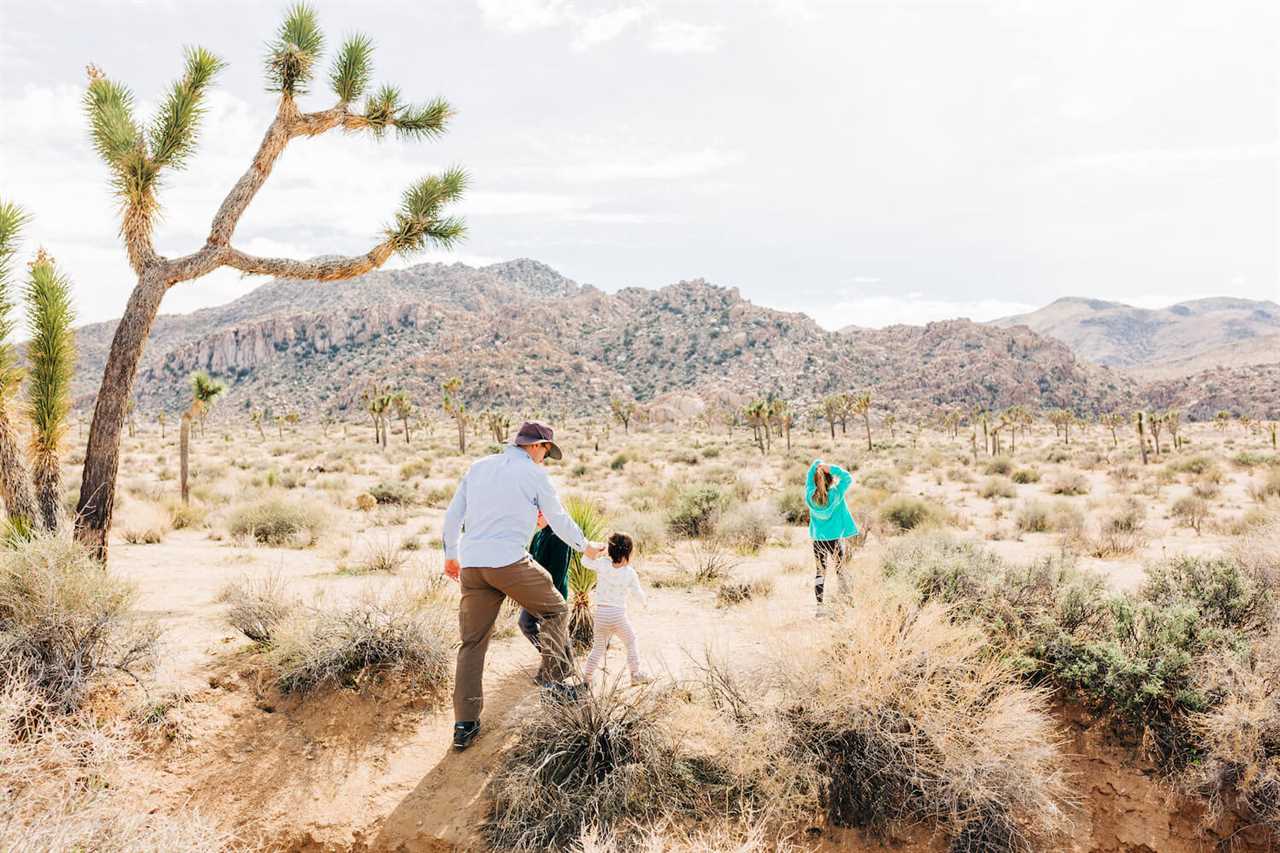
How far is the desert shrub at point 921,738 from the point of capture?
4359mm

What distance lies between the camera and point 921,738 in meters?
4.56

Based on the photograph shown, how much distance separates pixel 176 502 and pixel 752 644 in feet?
46.7

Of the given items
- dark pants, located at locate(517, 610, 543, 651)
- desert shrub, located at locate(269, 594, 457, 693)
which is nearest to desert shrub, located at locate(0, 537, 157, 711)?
desert shrub, located at locate(269, 594, 457, 693)

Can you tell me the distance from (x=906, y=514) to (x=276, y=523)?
41.4 feet

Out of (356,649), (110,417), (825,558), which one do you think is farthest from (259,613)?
(825,558)

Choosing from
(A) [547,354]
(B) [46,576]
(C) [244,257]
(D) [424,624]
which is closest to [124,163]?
(C) [244,257]

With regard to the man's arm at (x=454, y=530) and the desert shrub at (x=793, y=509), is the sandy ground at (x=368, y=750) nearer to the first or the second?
the man's arm at (x=454, y=530)

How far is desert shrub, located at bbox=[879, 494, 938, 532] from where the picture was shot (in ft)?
45.8

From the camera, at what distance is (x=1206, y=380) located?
84312 mm

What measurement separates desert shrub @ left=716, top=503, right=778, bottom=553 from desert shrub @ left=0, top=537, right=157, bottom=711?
870 cm

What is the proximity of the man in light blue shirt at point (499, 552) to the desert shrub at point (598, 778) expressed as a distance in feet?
1.25

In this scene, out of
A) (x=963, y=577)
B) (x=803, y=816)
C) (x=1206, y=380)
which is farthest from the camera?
(x=1206, y=380)

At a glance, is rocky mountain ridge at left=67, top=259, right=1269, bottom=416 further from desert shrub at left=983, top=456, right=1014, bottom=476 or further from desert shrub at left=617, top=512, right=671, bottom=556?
desert shrub at left=617, top=512, right=671, bottom=556

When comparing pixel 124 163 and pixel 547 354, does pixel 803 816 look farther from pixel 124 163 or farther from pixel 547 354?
pixel 547 354
